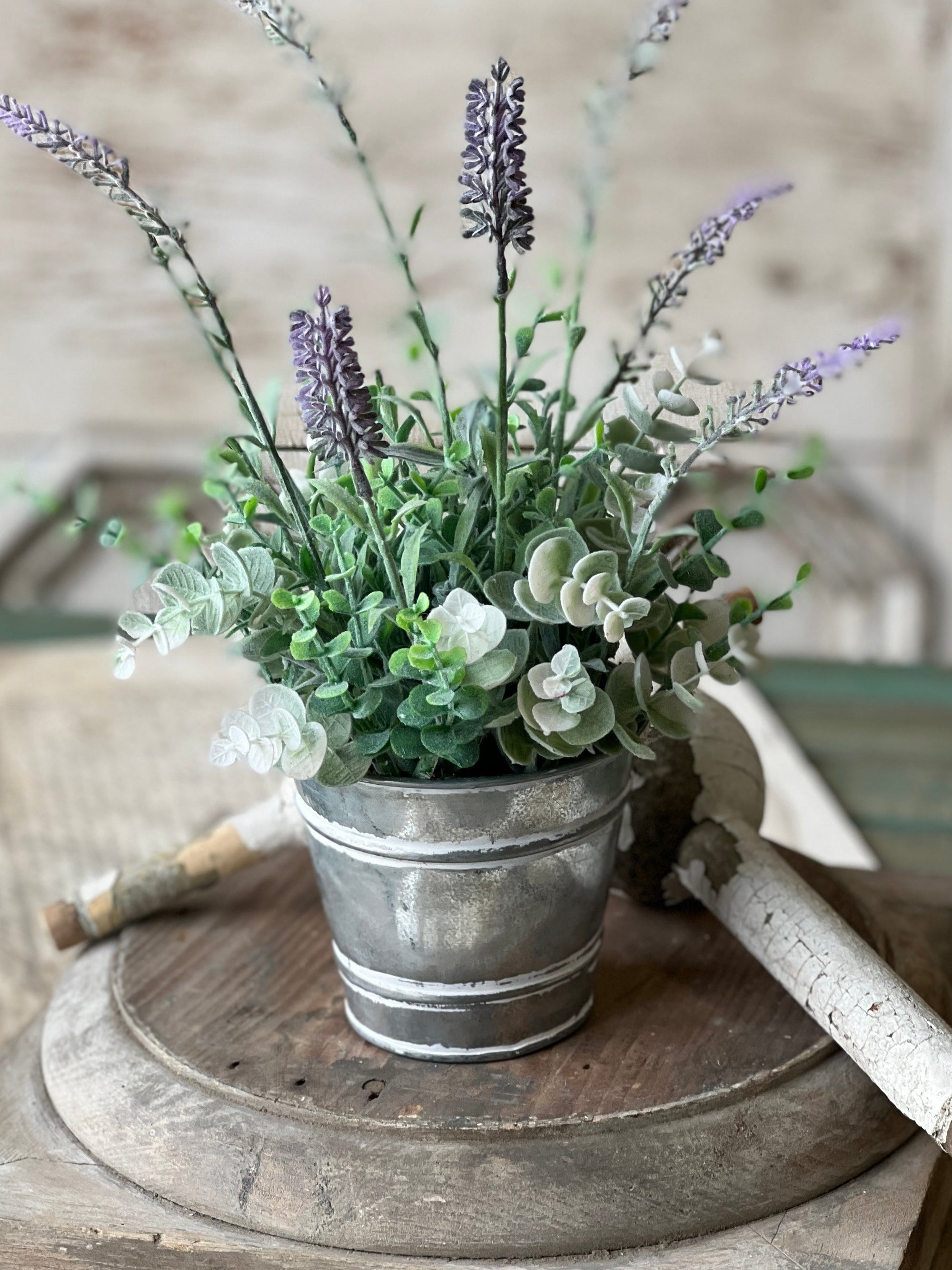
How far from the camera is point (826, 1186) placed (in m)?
0.52

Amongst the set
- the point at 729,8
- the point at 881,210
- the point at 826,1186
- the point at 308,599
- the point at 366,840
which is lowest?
the point at 826,1186

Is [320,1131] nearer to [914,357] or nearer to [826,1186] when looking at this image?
[826,1186]

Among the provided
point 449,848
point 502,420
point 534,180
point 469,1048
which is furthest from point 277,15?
point 534,180

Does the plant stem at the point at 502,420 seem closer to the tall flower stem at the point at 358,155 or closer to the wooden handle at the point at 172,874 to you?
the tall flower stem at the point at 358,155

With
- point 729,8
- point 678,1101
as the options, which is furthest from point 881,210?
point 678,1101

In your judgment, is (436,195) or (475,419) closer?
(475,419)

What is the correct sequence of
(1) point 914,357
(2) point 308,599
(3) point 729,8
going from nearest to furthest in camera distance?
(2) point 308,599 → (3) point 729,8 → (1) point 914,357

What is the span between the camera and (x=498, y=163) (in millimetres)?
401

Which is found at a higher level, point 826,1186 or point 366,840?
point 366,840

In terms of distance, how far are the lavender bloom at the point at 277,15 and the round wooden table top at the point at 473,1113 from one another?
16.3 inches

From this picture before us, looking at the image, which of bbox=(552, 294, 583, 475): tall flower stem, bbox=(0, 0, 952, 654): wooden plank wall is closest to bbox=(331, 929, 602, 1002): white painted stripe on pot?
bbox=(552, 294, 583, 475): tall flower stem

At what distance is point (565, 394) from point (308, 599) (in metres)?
0.15

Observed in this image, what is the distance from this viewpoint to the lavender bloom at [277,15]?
43 centimetres

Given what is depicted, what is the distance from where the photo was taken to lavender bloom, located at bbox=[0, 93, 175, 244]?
0.41m
